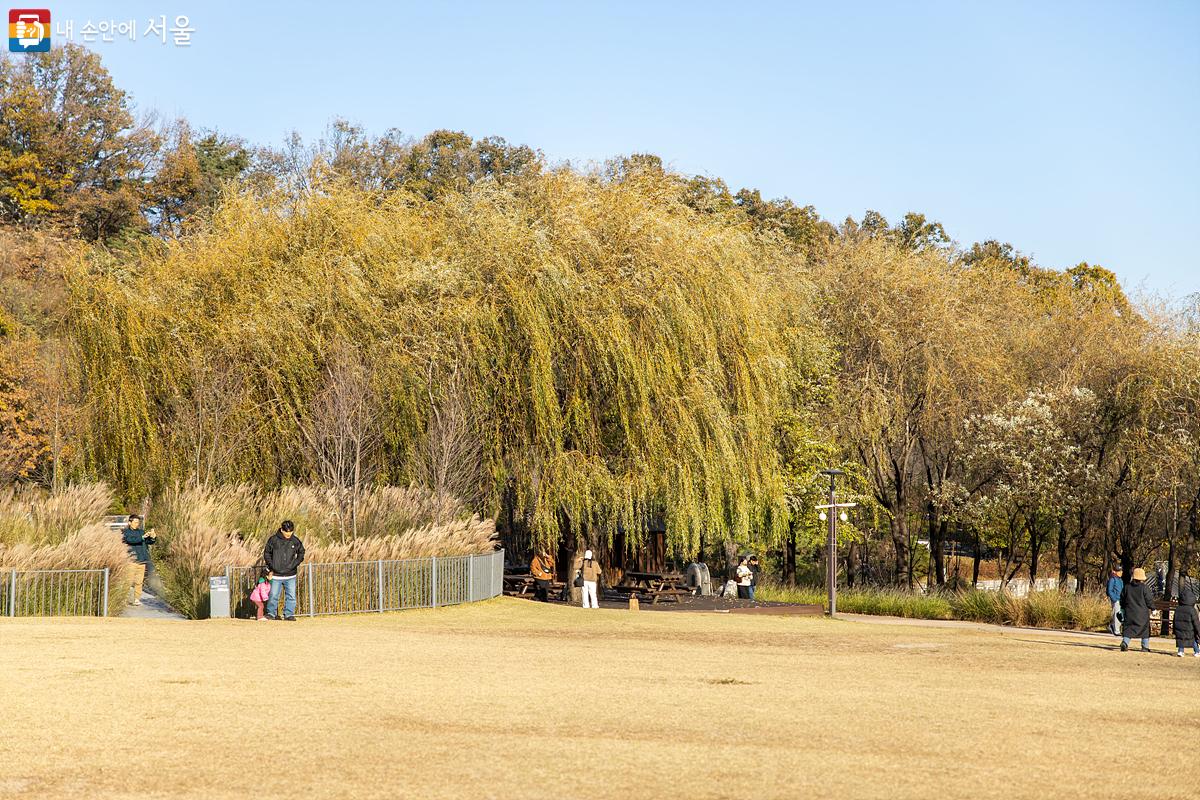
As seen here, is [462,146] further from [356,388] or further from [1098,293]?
[356,388]

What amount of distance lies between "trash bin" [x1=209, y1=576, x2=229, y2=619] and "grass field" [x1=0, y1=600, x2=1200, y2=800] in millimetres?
1904

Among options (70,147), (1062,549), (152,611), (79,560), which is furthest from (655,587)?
(70,147)

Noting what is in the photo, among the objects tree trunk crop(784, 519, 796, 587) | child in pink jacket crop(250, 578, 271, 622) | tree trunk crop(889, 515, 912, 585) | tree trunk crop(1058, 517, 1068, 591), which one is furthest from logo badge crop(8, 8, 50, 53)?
tree trunk crop(1058, 517, 1068, 591)

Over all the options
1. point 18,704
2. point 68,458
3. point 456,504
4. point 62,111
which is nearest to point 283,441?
point 456,504

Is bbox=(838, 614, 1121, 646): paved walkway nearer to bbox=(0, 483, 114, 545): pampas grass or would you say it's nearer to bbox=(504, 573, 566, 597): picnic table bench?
bbox=(504, 573, 566, 597): picnic table bench

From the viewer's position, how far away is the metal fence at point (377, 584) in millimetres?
23344

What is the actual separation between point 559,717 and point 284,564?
11484 mm

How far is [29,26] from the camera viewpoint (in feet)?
133

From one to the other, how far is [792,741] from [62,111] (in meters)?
64.2

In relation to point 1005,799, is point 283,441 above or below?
above

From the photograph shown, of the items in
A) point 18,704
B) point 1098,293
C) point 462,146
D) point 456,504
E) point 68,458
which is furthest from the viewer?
point 462,146

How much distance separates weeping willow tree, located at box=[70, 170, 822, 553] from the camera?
3047cm

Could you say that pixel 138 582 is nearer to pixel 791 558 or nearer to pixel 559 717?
pixel 559 717

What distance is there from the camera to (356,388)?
A: 98.9 feet
